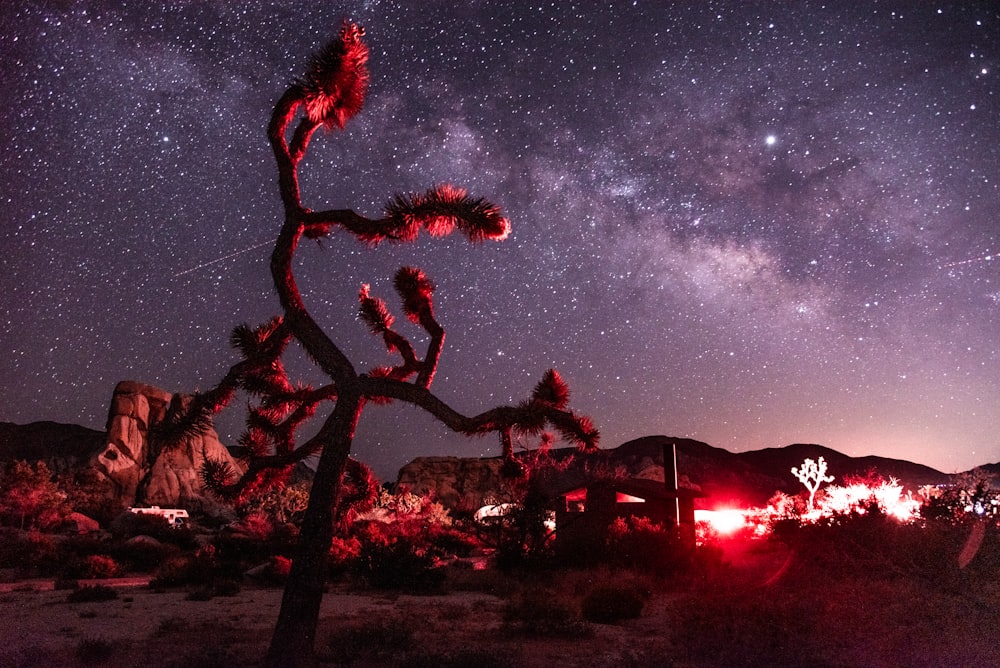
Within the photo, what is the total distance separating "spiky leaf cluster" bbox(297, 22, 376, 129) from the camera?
7285 millimetres

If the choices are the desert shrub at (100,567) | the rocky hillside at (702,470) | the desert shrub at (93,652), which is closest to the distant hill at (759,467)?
the rocky hillside at (702,470)

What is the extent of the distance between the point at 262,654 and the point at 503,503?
656 inches

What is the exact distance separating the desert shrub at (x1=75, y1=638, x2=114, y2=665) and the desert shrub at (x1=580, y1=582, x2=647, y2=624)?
719cm

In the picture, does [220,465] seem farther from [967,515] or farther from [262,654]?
[967,515]

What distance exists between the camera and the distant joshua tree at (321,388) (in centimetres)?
675

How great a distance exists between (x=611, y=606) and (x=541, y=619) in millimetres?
1998

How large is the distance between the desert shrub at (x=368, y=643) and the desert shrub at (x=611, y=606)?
3.92 metres

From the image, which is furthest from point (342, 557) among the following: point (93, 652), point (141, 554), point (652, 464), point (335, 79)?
point (652, 464)

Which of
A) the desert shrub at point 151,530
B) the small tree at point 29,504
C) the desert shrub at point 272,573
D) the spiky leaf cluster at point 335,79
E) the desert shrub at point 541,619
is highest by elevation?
the spiky leaf cluster at point 335,79

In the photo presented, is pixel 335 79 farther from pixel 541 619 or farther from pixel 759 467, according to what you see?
pixel 759 467

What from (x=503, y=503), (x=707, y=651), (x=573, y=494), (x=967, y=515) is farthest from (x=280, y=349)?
Answer: (x=573, y=494)

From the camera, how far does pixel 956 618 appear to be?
8078mm

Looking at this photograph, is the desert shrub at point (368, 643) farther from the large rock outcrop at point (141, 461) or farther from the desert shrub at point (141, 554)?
the large rock outcrop at point (141, 461)

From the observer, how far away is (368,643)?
25.6ft
